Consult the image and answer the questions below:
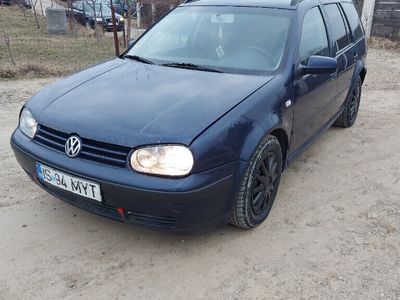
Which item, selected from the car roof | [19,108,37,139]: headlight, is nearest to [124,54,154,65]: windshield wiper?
the car roof

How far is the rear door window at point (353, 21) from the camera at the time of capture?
465cm

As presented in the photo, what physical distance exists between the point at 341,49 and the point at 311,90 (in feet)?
3.44

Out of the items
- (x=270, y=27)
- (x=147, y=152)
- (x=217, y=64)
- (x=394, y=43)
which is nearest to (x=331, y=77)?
(x=270, y=27)

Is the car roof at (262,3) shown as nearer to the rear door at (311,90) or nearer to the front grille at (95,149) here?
the rear door at (311,90)

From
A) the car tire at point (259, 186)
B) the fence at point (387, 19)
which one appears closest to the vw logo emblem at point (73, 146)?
the car tire at point (259, 186)

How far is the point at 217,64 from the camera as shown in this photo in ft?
10.6

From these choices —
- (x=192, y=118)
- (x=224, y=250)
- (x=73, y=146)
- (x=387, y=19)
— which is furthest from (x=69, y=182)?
(x=387, y=19)

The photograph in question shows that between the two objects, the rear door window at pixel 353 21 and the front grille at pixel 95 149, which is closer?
the front grille at pixel 95 149

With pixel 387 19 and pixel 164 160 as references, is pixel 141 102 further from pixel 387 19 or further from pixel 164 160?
pixel 387 19

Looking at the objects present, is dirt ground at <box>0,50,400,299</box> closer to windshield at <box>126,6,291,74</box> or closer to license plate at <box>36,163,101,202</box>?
license plate at <box>36,163,101,202</box>

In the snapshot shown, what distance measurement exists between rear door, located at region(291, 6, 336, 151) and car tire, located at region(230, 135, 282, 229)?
0.39m

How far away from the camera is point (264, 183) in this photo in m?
2.95

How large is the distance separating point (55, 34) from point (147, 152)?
1273 cm

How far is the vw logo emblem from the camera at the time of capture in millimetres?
2492
